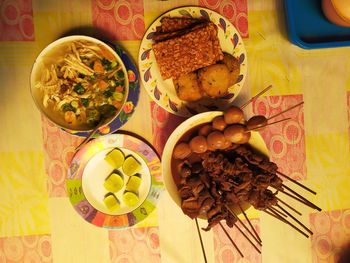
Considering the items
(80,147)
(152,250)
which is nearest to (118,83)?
(80,147)

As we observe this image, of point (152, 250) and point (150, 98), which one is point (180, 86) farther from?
point (152, 250)

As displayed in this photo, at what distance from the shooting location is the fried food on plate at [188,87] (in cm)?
117

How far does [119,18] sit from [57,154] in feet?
1.65

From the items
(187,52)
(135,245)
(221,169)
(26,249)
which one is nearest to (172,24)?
(187,52)

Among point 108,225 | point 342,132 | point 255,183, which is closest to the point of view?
point 255,183

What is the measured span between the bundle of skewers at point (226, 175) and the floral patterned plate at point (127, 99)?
0.21m

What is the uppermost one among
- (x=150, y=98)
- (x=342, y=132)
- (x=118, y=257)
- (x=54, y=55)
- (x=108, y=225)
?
(x=54, y=55)

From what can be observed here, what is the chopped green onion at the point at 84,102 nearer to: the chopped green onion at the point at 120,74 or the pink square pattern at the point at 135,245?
the chopped green onion at the point at 120,74

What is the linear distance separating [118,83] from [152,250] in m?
0.59

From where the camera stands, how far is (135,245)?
125cm

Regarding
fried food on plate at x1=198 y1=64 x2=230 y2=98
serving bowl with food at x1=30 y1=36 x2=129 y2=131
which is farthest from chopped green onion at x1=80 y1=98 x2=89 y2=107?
fried food on plate at x1=198 y1=64 x2=230 y2=98

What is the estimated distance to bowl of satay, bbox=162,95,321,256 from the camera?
42.6 inches

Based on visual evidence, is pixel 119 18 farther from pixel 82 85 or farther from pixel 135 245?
pixel 135 245

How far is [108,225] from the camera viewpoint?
121 centimetres
